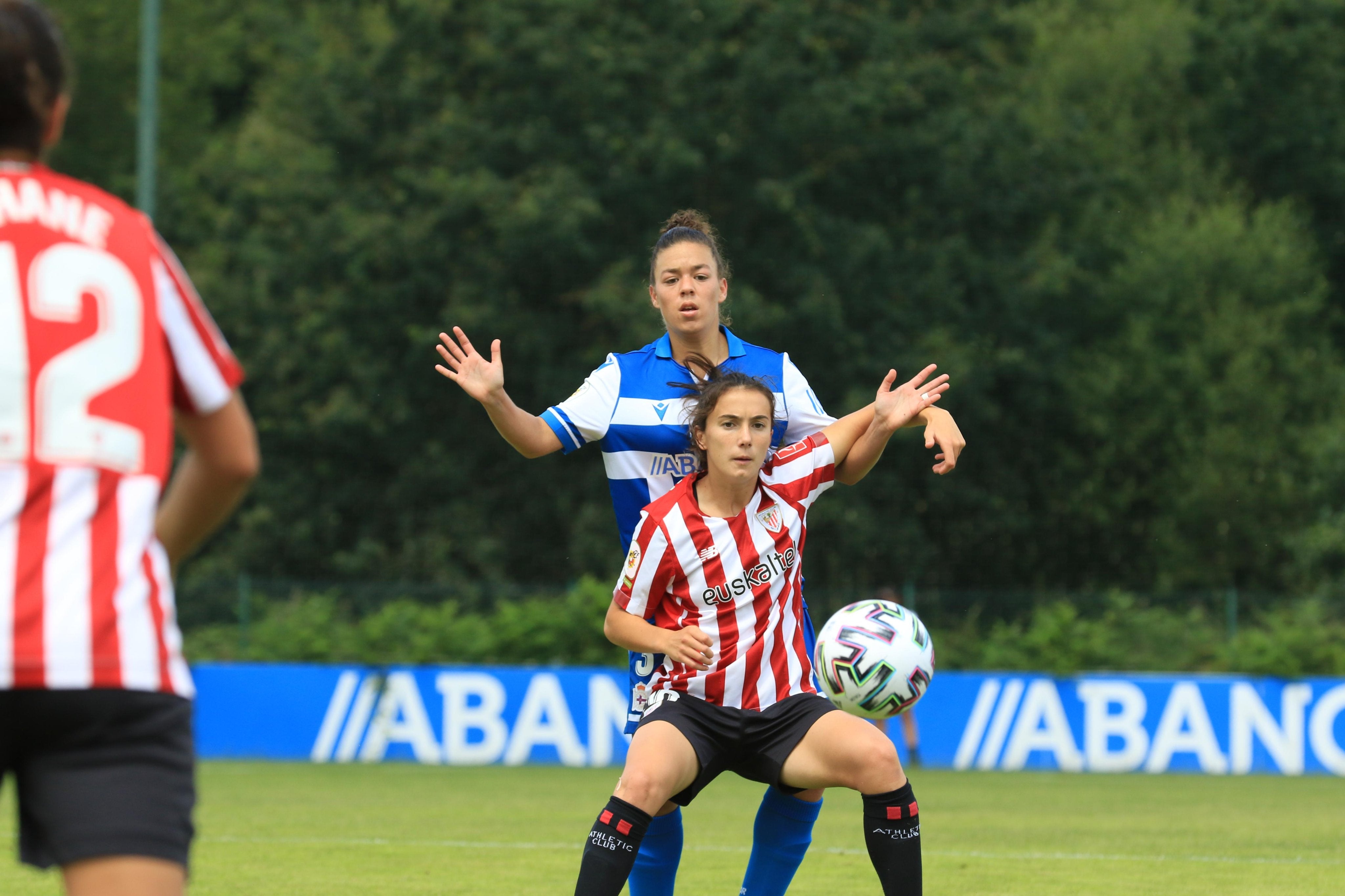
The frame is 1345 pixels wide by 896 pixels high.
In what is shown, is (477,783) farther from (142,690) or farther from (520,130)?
(520,130)

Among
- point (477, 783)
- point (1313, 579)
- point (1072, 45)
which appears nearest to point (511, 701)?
point (477, 783)

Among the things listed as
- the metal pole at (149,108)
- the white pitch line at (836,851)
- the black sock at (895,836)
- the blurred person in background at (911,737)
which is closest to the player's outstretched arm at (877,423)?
the black sock at (895,836)

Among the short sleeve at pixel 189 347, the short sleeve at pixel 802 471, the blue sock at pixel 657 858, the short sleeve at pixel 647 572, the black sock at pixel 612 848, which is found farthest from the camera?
the blue sock at pixel 657 858

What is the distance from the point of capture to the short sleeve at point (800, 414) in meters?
5.96

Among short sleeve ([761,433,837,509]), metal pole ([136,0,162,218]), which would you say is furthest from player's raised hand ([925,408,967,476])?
metal pole ([136,0,162,218])

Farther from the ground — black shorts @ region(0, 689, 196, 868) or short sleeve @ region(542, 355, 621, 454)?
short sleeve @ region(542, 355, 621, 454)

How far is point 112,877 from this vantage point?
257cm

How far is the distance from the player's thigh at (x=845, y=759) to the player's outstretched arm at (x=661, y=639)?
1.29ft

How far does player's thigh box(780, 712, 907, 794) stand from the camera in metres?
5.11

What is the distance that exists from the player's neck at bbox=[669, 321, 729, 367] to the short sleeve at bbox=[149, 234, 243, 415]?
315 centimetres

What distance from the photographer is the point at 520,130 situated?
32.4 m

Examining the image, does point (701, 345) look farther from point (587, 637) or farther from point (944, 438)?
point (587, 637)

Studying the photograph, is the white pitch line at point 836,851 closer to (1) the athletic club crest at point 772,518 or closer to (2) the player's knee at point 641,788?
(1) the athletic club crest at point 772,518

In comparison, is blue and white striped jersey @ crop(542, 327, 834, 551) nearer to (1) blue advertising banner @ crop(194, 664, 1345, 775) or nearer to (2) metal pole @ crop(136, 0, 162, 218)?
(1) blue advertising banner @ crop(194, 664, 1345, 775)
